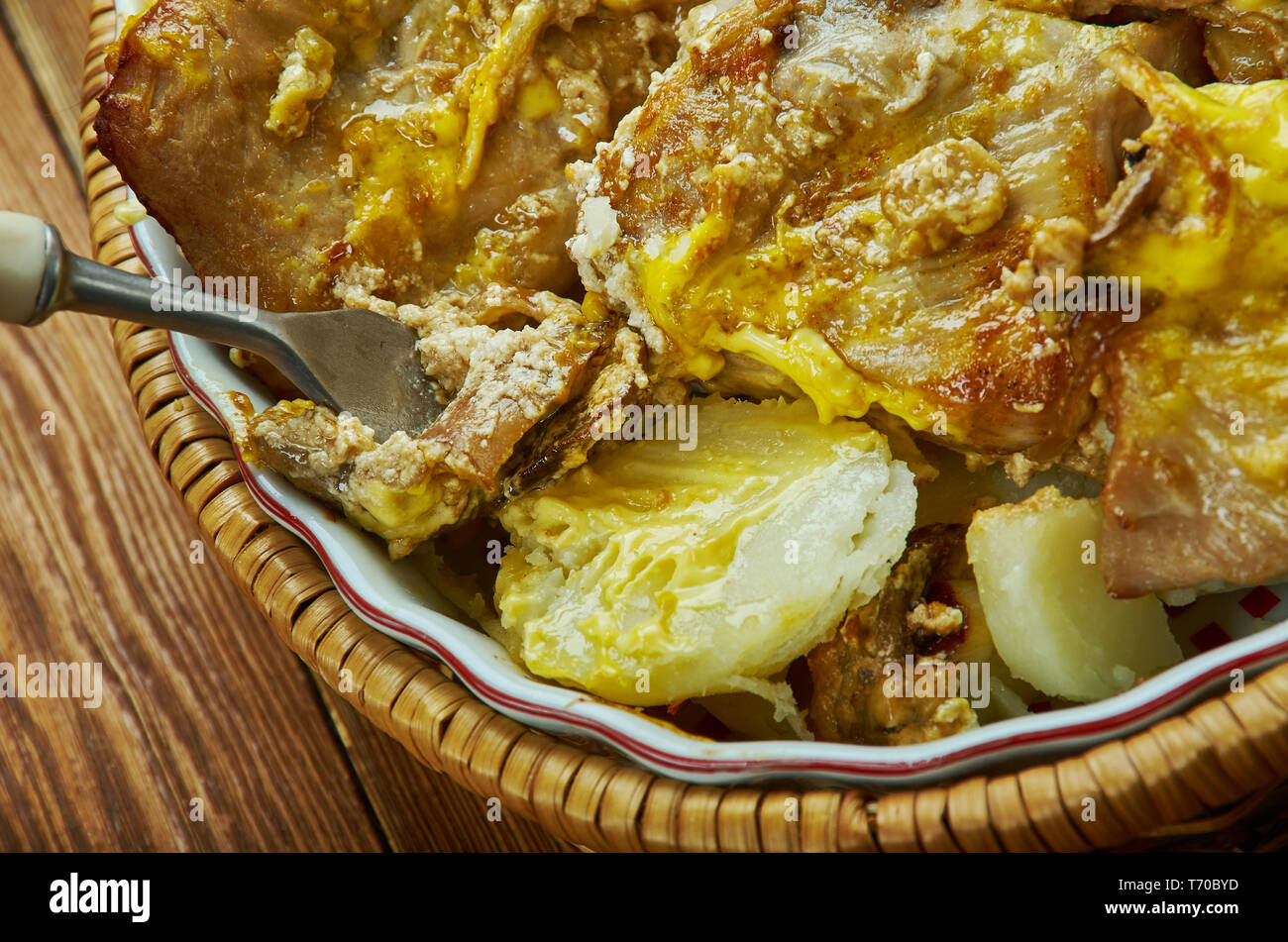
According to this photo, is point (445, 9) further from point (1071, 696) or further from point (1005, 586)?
point (1071, 696)

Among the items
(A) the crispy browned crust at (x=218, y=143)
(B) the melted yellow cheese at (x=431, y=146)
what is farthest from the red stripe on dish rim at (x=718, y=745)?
(B) the melted yellow cheese at (x=431, y=146)

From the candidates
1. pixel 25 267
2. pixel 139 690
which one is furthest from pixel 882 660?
pixel 139 690

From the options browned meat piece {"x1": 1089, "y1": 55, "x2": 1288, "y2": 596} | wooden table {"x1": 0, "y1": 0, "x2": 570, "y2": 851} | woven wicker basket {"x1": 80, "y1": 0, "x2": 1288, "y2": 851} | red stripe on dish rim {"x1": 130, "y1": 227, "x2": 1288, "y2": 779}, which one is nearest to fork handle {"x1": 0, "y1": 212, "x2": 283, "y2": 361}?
red stripe on dish rim {"x1": 130, "y1": 227, "x2": 1288, "y2": 779}

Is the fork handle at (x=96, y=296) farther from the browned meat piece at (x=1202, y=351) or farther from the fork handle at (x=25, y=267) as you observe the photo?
the browned meat piece at (x=1202, y=351)

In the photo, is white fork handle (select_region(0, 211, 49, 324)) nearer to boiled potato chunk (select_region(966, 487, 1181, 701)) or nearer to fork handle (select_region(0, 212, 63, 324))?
fork handle (select_region(0, 212, 63, 324))

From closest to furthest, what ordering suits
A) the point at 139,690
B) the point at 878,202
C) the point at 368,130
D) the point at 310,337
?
the point at 878,202 → the point at 310,337 → the point at 368,130 → the point at 139,690

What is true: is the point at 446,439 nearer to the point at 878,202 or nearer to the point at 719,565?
the point at 719,565

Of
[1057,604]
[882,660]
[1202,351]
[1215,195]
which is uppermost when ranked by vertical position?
[1215,195]
